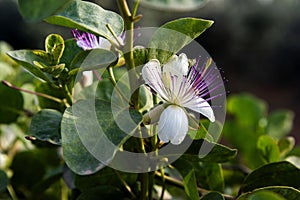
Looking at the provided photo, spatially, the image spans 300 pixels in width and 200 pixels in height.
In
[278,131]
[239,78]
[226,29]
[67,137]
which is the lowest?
[239,78]

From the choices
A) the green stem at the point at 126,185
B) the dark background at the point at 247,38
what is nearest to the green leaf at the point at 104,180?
the green stem at the point at 126,185

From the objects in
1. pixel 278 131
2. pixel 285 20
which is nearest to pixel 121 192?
pixel 278 131

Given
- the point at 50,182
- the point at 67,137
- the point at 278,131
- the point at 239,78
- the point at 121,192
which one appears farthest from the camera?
the point at 239,78

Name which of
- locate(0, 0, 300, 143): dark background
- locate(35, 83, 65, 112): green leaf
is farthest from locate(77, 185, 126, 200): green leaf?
locate(0, 0, 300, 143): dark background

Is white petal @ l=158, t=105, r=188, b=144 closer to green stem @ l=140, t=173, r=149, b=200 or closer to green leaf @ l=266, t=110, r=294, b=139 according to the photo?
green stem @ l=140, t=173, r=149, b=200

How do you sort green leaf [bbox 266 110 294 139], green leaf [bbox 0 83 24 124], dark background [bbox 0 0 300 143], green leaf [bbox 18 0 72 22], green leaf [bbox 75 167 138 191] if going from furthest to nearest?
dark background [bbox 0 0 300 143], green leaf [bbox 266 110 294 139], green leaf [bbox 0 83 24 124], green leaf [bbox 75 167 138 191], green leaf [bbox 18 0 72 22]

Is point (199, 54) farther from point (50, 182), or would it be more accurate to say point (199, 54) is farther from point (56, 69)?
point (50, 182)

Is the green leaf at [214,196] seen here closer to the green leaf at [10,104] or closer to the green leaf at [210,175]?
the green leaf at [210,175]
